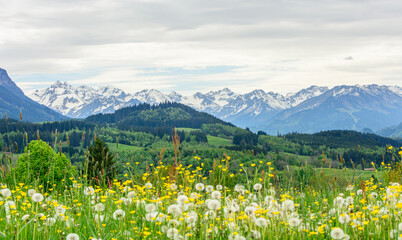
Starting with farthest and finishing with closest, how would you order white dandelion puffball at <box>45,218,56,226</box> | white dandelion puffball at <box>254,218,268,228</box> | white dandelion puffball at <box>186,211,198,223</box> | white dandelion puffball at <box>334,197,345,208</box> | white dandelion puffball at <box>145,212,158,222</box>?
white dandelion puffball at <box>334,197,345,208</box>
white dandelion puffball at <box>145,212,158,222</box>
white dandelion puffball at <box>45,218,56,226</box>
white dandelion puffball at <box>186,211,198,223</box>
white dandelion puffball at <box>254,218,268,228</box>

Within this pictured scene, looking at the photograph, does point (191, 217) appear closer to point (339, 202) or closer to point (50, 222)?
point (50, 222)

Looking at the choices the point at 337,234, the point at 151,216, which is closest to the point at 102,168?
the point at 151,216

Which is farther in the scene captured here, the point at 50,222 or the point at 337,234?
the point at 50,222

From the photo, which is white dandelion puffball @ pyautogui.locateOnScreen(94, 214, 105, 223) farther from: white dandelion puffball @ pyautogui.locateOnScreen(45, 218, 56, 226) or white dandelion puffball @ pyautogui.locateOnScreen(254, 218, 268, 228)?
white dandelion puffball @ pyautogui.locateOnScreen(254, 218, 268, 228)

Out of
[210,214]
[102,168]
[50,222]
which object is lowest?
[50,222]

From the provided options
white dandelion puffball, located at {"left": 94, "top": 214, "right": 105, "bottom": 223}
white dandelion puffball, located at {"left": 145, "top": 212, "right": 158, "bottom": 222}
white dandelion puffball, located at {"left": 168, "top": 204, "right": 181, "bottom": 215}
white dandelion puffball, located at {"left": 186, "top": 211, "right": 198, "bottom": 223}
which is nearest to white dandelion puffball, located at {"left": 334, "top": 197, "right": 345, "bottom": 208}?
white dandelion puffball, located at {"left": 186, "top": 211, "right": 198, "bottom": 223}

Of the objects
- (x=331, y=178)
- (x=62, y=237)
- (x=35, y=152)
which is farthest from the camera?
(x=35, y=152)

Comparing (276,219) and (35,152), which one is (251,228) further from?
(35,152)

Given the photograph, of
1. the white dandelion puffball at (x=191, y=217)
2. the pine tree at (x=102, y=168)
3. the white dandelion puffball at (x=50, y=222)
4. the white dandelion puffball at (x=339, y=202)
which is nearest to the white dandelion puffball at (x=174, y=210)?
the white dandelion puffball at (x=191, y=217)

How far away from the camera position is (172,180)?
8.12m

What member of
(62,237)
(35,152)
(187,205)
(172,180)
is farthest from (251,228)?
(35,152)

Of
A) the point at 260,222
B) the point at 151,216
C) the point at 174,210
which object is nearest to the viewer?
the point at 260,222

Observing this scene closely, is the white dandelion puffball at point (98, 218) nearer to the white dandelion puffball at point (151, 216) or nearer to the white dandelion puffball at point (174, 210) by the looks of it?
the white dandelion puffball at point (151, 216)

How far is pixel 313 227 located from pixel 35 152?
96.4 ft
